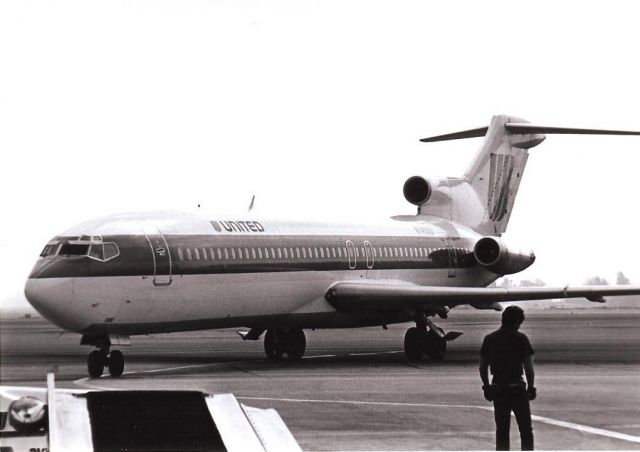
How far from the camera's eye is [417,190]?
107 ft

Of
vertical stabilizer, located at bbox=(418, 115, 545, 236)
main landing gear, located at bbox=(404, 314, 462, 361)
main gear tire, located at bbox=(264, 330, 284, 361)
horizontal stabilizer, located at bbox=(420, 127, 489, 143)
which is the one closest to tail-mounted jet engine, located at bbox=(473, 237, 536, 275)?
vertical stabilizer, located at bbox=(418, 115, 545, 236)

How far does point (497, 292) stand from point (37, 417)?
22467 mm

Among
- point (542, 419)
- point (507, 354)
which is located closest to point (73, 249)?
point (542, 419)

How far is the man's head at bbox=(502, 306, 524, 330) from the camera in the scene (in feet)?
36.6

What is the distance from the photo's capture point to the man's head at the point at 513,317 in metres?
11.2

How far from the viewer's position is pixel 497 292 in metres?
26.8

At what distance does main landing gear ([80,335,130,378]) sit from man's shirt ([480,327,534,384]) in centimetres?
1143

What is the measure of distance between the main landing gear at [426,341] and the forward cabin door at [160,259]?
8.20m

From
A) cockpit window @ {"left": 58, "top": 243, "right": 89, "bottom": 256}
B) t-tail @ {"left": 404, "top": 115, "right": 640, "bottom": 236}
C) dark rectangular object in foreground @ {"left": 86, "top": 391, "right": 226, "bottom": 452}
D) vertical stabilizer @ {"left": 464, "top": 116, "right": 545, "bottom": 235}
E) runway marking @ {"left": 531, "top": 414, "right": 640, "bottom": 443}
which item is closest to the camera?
dark rectangular object in foreground @ {"left": 86, "top": 391, "right": 226, "bottom": 452}

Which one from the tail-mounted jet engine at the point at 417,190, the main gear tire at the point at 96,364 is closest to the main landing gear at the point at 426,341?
the tail-mounted jet engine at the point at 417,190

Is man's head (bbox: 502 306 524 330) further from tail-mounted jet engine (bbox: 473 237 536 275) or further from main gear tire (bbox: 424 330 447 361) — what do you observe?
tail-mounted jet engine (bbox: 473 237 536 275)

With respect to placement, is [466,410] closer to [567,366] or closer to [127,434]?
[567,366]

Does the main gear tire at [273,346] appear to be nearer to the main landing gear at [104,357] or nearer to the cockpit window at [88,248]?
the main landing gear at [104,357]

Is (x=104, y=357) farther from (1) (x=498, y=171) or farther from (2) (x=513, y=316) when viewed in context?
(1) (x=498, y=171)
